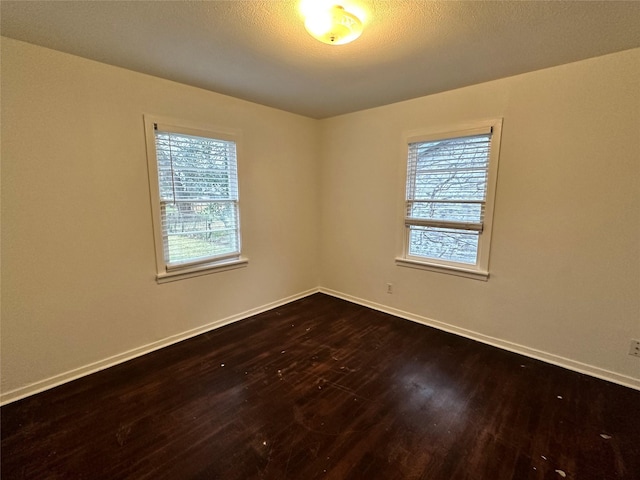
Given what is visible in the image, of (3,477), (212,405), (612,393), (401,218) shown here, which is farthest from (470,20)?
(3,477)

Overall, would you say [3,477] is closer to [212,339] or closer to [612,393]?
[212,339]

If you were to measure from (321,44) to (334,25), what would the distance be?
392 mm

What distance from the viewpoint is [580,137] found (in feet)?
7.38

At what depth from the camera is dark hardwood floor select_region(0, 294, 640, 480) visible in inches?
61.7

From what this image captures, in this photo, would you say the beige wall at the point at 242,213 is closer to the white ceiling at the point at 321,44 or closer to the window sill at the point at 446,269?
the window sill at the point at 446,269

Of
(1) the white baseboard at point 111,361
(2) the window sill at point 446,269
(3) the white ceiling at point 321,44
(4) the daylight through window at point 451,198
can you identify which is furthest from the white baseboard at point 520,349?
(3) the white ceiling at point 321,44

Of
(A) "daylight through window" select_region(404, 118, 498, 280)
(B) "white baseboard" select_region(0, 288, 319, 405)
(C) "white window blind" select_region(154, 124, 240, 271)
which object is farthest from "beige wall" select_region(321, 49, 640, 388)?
(B) "white baseboard" select_region(0, 288, 319, 405)

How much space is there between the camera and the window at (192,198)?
8.64ft

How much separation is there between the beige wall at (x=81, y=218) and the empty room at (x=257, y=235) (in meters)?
0.02

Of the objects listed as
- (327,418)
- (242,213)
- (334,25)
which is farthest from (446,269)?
(334,25)

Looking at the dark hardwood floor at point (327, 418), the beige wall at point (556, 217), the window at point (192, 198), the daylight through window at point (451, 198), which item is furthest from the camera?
the daylight through window at point (451, 198)

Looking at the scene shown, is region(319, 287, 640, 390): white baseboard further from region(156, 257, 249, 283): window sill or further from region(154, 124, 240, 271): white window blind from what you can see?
region(154, 124, 240, 271): white window blind

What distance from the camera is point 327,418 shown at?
191 centimetres

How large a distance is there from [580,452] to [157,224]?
11.1 ft
